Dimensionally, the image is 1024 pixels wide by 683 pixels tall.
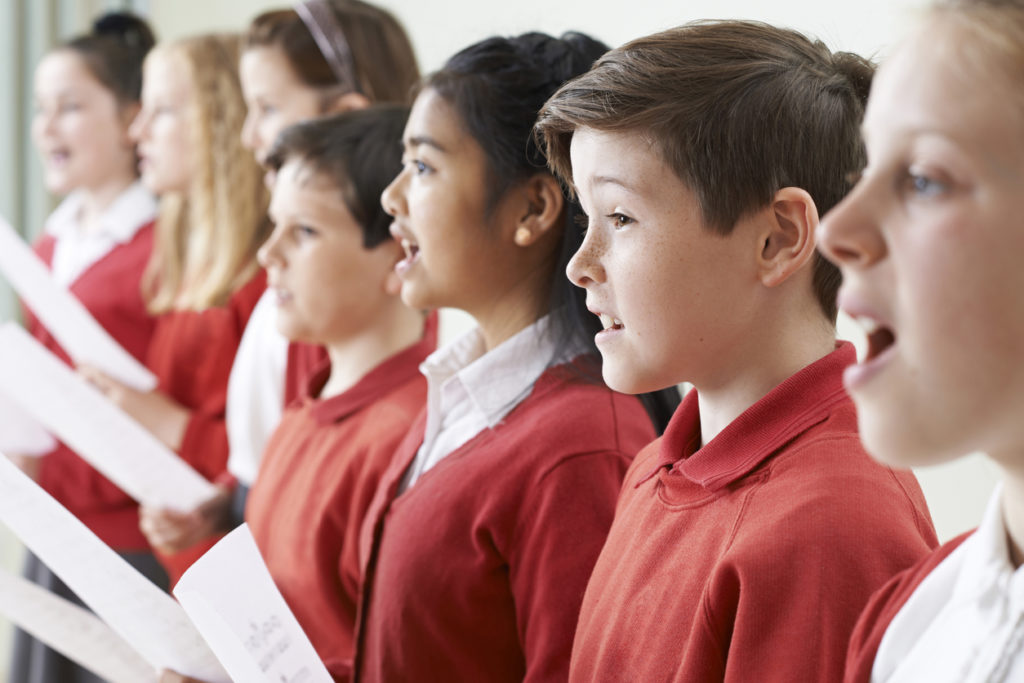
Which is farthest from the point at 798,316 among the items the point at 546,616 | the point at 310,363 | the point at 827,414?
the point at 310,363

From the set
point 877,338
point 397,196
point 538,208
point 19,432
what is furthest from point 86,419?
point 877,338

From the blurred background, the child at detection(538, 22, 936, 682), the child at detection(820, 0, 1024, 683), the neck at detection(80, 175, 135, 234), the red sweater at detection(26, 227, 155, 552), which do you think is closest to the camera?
the child at detection(820, 0, 1024, 683)

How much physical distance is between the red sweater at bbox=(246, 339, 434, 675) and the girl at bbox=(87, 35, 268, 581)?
495mm

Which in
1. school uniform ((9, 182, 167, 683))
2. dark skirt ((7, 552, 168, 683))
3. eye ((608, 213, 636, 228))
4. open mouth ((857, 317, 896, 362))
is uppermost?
open mouth ((857, 317, 896, 362))

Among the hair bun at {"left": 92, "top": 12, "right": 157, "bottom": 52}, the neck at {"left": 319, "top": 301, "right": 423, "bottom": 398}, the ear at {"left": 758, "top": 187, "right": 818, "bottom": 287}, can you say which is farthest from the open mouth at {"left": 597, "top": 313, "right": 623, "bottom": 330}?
the hair bun at {"left": 92, "top": 12, "right": 157, "bottom": 52}

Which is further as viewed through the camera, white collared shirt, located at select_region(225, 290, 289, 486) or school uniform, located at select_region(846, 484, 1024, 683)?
white collared shirt, located at select_region(225, 290, 289, 486)

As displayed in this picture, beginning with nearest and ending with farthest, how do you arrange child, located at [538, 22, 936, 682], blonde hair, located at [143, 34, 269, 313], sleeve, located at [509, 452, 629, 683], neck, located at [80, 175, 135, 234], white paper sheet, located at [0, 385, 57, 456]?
child, located at [538, 22, 936, 682]
sleeve, located at [509, 452, 629, 683]
white paper sheet, located at [0, 385, 57, 456]
blonde hair, located at [143, 34, 269, 313]
neck, located at [80, 175, 135, 234]

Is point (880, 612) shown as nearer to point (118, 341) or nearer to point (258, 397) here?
point (258, 397)

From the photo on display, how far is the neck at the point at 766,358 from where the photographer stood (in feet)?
2.43

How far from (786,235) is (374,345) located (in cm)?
74

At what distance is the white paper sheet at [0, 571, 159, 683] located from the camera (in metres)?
0.98

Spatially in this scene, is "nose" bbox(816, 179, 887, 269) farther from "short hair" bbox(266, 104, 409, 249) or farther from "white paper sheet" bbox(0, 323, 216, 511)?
"white paper sheet" bbox(0, 323, 216, 511)

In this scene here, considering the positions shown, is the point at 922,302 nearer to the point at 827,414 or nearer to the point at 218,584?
the point at 827,414

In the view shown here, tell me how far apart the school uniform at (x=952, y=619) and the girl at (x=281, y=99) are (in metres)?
1.14
